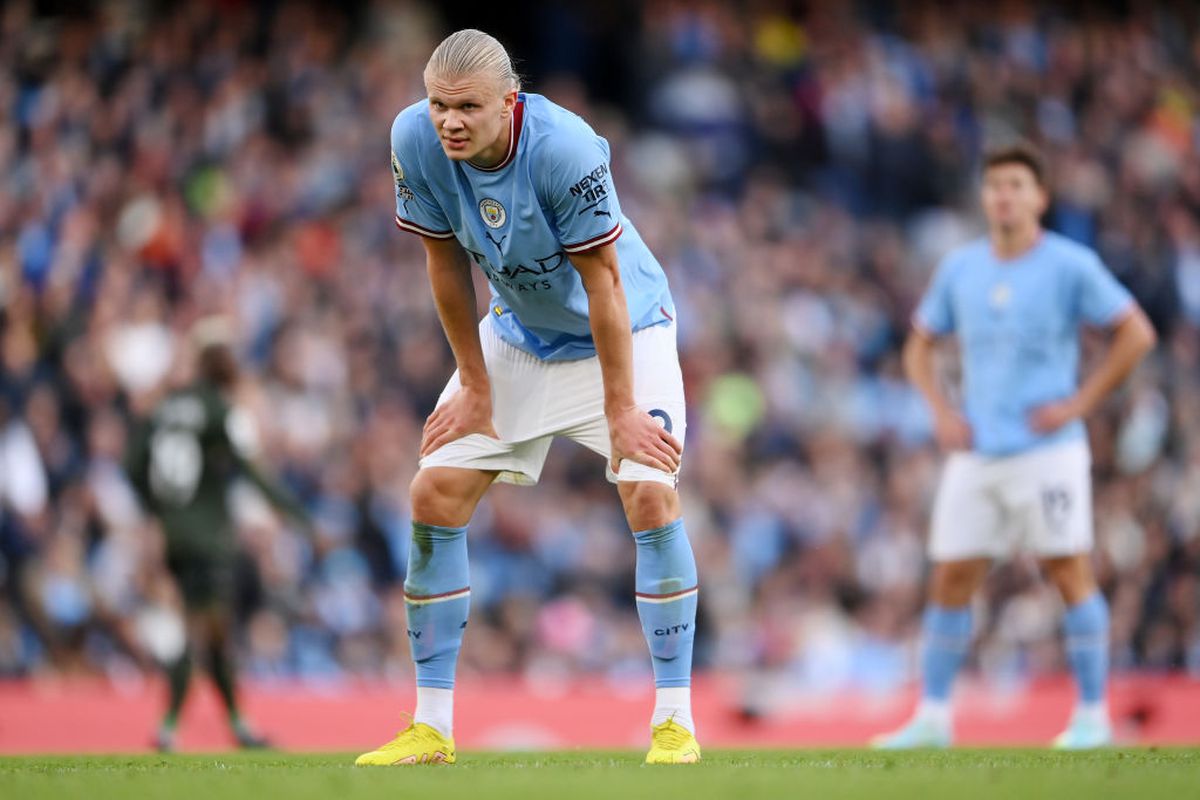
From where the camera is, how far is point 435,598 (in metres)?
5.96

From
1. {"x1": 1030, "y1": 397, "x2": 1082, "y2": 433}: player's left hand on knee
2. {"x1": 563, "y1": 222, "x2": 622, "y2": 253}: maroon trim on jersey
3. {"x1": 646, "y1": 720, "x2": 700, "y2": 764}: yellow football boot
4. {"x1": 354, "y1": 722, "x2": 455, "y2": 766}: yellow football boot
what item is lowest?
{"x1": 354, "y1": 722, "x2": 455, "y2": 766}: yellow football boot

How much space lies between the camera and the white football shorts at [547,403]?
596cm

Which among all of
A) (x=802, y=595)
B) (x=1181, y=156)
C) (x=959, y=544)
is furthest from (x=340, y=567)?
(x=1181, y=156)

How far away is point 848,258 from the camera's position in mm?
17781

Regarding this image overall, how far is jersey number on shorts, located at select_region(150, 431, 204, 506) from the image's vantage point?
995 centimetres

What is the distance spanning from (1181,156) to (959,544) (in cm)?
1195

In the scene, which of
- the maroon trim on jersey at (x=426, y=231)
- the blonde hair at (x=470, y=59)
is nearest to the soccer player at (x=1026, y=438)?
the maroon trim on jersey at (x=426, y=231)

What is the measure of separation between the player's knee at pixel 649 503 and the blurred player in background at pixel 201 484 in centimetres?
452

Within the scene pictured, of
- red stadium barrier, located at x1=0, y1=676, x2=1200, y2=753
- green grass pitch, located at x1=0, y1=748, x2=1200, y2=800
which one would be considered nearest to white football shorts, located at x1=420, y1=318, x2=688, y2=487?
green grass pitch, located at x1=0, y1=748, x2=1200, y2=800

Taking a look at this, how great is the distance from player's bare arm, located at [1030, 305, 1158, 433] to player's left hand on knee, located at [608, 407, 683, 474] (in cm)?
295

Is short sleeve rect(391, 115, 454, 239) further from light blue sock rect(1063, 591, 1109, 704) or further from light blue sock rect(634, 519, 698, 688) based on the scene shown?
light blue sock rect(1063, 591, 1109, 704)

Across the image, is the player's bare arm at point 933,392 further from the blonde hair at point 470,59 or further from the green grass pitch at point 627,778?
the blonde hair at point 470,59

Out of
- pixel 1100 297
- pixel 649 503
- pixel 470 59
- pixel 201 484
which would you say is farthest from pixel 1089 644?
pixel 201 484

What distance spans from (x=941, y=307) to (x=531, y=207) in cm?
370
